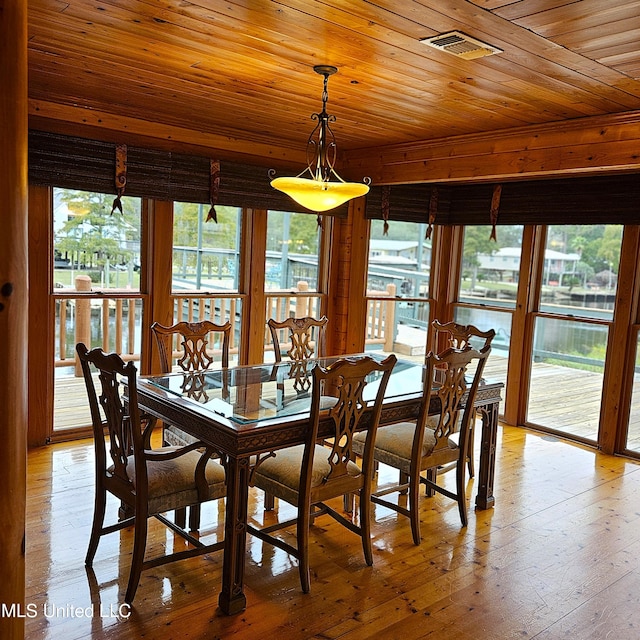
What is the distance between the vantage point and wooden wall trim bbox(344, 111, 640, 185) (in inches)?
147

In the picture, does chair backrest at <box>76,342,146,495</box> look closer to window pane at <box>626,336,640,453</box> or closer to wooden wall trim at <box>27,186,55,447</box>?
wooden wall trim at <box>27,186,55,447</box>

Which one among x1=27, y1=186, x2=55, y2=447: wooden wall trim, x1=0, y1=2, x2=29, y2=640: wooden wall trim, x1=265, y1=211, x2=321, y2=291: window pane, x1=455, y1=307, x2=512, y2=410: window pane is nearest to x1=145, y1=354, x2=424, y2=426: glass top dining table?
x1=0, y1=2, x2=29, y2=640: wooden wall trim

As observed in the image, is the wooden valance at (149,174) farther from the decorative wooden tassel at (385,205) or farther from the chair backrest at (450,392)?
the chair backrest at (450,392)

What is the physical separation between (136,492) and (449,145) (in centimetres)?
343

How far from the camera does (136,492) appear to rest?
8.69 ft

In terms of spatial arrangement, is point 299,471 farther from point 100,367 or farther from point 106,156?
point 106,156

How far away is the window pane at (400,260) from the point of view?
5934 mm

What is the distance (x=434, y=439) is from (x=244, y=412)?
48.1 inches

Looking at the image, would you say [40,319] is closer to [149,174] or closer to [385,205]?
[149,174]

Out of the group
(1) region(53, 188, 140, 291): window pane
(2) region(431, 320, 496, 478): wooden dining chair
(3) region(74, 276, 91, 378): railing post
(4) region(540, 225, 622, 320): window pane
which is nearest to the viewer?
(2) region(431, 320, 496, 478): wooden dining chair

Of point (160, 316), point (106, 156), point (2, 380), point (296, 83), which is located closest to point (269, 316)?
point (160, 316)

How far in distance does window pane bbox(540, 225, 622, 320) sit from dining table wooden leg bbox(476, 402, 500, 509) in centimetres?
195

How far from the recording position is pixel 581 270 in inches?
211

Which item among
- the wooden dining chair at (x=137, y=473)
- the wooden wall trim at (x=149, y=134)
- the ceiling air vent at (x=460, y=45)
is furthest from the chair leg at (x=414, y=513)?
the wooden wall trim at (x=149, y=134)
